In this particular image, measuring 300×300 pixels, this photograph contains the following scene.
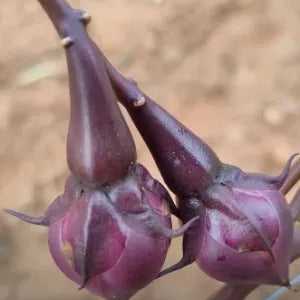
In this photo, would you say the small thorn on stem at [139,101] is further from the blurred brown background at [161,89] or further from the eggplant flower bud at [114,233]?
the blurred brown background at [161,89]

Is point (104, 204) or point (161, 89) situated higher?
point (104, 204)

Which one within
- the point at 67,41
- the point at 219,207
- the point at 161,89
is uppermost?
the point at 67,41

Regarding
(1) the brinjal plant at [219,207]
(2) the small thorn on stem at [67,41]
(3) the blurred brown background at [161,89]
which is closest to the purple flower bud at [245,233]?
(1) the brinjal plant at [219,207]

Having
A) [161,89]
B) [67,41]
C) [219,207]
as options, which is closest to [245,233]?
[219,207]

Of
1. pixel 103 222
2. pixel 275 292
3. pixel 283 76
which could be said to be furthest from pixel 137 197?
pixel 283 76

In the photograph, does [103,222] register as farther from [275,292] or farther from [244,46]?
[244,46]

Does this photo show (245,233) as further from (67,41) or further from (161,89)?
(161,89)

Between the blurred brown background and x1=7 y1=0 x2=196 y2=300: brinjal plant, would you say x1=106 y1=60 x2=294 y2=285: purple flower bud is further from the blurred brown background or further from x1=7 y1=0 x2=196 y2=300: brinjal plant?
the blurred brown background

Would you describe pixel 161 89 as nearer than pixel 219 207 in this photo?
No

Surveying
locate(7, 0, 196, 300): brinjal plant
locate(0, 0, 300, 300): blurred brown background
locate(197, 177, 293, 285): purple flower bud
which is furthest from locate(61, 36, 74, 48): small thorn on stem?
locate(0, 0, 300, 300): blurred brown background
